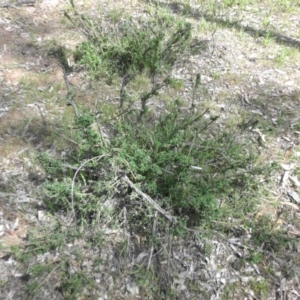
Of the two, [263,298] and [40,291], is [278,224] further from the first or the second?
[40,291]

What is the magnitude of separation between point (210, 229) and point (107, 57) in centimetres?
248

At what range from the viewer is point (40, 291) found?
108 inches

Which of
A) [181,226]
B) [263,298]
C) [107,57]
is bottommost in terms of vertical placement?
[263,298]

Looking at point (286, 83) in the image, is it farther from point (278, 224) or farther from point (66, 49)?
point (66, 49)

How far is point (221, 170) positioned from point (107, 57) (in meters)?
2.17

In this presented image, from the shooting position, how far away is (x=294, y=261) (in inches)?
120

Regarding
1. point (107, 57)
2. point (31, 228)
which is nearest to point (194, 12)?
point (107, 57)

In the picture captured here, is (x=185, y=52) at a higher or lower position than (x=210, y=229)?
higher

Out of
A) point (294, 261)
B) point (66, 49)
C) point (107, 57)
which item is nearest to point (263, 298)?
point (294, 261)

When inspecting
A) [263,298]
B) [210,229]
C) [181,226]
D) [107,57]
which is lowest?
[263,298]

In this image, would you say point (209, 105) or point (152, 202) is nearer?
point (152, 202)

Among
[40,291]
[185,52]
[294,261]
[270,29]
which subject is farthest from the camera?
[270,29]

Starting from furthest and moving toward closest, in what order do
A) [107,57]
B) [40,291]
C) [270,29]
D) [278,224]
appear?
[270,29]
[107,57]
[278,224]
[40,291]

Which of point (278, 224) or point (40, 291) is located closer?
point (40, 291)
